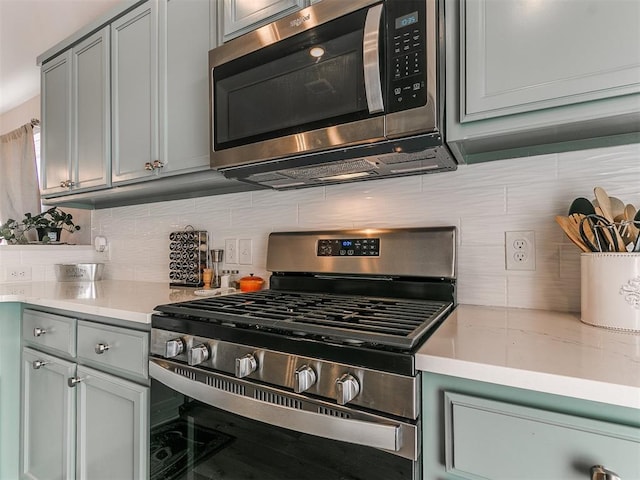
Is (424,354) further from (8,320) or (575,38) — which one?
A: (8,320)

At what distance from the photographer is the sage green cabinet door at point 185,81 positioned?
147cm

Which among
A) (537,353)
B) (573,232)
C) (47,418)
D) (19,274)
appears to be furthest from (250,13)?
(19,274)

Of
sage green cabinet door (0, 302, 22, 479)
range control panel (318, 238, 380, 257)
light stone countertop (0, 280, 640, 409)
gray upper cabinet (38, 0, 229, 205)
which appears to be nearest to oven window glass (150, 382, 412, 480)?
light stone countertop (0, 280, 640, 409)

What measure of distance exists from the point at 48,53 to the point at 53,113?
1.23ft

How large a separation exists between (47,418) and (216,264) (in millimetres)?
945

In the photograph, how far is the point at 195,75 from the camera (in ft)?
4.92

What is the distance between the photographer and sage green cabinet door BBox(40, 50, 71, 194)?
6.85 ft

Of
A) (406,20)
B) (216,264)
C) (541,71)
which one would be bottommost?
(216,264)

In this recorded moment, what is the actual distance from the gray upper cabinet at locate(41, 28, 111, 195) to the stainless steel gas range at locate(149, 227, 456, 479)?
126 cm

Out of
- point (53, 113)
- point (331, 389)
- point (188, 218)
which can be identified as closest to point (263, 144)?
point (331, 389)

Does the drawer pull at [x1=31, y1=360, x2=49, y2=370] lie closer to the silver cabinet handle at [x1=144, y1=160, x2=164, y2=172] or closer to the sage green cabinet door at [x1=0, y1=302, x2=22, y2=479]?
the sage green cabinet door at [x1=0, y1=302, x2=22, y2=479]

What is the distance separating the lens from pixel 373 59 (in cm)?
96

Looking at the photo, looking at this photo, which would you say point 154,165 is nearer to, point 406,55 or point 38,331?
point 38,331

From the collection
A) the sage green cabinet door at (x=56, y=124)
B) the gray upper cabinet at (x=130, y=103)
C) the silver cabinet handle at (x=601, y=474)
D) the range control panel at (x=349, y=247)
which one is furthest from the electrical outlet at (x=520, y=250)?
the sage green cabinet door at (x=56, y=124)
